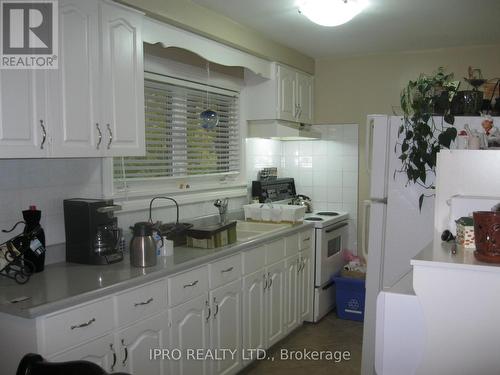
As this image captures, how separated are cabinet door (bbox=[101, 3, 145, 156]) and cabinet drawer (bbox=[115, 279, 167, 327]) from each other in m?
0.73

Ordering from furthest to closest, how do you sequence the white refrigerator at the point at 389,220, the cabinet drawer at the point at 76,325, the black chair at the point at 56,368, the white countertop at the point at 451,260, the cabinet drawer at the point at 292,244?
the cabinet drawer at the point at 292,244 < the white refrigerator at the point at 389,220 < the cabinet drawer at the point at 76,325 < the white countertop at the point at 451,260 < the black chair at the point at 56,368

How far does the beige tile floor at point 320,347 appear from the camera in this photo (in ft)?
11.3

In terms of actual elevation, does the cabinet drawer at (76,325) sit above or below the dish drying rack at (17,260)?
below

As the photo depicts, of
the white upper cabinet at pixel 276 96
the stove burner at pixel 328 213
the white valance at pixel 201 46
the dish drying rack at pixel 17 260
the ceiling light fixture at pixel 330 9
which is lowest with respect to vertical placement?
the stove burner at pixel 328 213

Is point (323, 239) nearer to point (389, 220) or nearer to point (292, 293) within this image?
point (292, 293)

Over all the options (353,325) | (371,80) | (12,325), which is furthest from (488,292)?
(371,80)

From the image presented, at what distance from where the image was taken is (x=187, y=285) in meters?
2.67

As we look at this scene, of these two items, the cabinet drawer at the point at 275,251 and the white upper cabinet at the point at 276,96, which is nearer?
the cabinet drawer at the point at 275,251

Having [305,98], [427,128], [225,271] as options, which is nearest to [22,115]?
[225,271]

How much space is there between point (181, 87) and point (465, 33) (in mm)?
2309

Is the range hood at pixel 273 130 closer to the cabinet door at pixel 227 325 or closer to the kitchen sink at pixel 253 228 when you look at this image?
the kitchen sink at pixel 253 228

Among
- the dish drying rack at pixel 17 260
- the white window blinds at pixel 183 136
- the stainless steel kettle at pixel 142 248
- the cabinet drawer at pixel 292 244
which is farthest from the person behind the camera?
the cabinet drawer at pixel 292 244

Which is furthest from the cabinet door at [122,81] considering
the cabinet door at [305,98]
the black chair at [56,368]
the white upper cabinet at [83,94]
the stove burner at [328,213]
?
the stove burner at [328,213]

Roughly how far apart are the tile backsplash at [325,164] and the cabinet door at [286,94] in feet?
1.46
